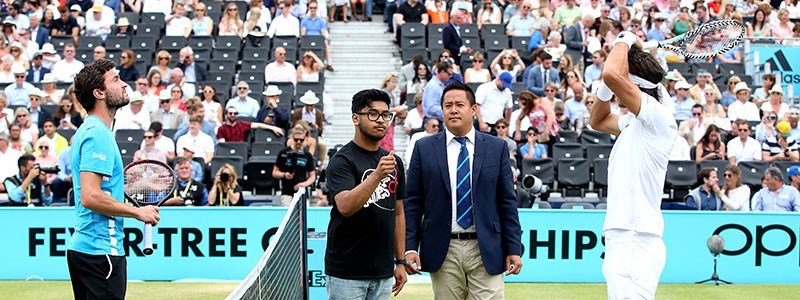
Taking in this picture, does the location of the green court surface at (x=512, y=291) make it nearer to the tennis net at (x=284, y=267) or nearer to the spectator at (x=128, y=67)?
the tennis net at (x=284, y=267)

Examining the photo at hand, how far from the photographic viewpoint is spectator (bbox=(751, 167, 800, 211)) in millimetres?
14133

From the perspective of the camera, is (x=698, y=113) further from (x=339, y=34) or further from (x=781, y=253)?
(x=339, y=34)

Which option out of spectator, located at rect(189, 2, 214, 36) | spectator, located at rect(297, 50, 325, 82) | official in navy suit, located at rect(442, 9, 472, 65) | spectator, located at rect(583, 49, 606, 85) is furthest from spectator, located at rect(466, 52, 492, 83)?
spectator, located at rect(189, 2, 214, 36)

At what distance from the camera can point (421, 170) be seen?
267 inches

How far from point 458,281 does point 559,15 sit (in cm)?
1546

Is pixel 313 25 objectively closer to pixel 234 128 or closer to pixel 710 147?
pixel 234 128

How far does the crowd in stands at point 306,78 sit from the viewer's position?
16047 mm

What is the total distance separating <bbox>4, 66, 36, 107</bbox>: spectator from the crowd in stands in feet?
0.12

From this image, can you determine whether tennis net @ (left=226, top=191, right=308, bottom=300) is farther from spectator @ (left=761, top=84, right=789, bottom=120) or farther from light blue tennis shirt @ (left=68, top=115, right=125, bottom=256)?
spectator @ (left=761, top=84, right=789, bottom=120)

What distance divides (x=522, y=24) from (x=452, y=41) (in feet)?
6.12

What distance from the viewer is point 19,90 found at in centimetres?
1850

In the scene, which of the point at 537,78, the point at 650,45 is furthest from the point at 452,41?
the point at 650,45

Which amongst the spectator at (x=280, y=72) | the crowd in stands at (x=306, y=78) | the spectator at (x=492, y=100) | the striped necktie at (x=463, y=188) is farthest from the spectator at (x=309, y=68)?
the striped necktie at (x=463, y=188)

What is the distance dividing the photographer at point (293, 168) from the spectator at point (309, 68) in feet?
13.1
